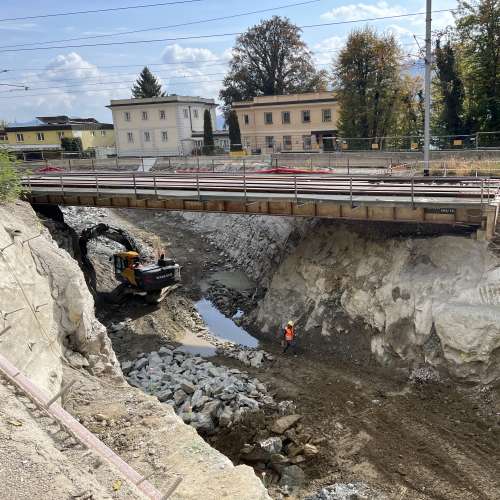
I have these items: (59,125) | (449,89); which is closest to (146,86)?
(59,125)

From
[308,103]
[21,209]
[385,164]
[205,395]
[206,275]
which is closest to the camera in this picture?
[205,395]

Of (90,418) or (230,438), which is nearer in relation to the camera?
(90,418)

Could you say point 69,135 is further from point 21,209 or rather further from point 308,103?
point 21,209

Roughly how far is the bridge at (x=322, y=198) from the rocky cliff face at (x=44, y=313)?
6.87m

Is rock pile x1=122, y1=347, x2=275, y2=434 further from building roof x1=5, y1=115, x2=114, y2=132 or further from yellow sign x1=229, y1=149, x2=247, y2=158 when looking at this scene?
building roof x1=5, y1=115, x2=114, y2=132

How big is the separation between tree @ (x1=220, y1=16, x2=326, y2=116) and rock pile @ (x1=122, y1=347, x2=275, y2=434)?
54163mm

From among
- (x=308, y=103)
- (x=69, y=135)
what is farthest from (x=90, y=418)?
(x=69, y=135)

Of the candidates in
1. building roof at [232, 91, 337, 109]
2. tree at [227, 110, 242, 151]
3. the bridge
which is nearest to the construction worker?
the bridge

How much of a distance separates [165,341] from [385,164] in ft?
73.6

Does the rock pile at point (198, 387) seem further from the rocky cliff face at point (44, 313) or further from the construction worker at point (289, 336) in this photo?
the construction worker at point (289, 336)

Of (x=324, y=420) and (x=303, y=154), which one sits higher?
(x=303, y=154)

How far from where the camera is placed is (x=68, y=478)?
7441 millimetres

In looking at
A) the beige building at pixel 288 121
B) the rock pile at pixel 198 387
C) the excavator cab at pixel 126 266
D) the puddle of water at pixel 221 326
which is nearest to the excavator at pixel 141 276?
the excavator cab at pixel 126 266

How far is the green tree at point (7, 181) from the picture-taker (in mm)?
19578
